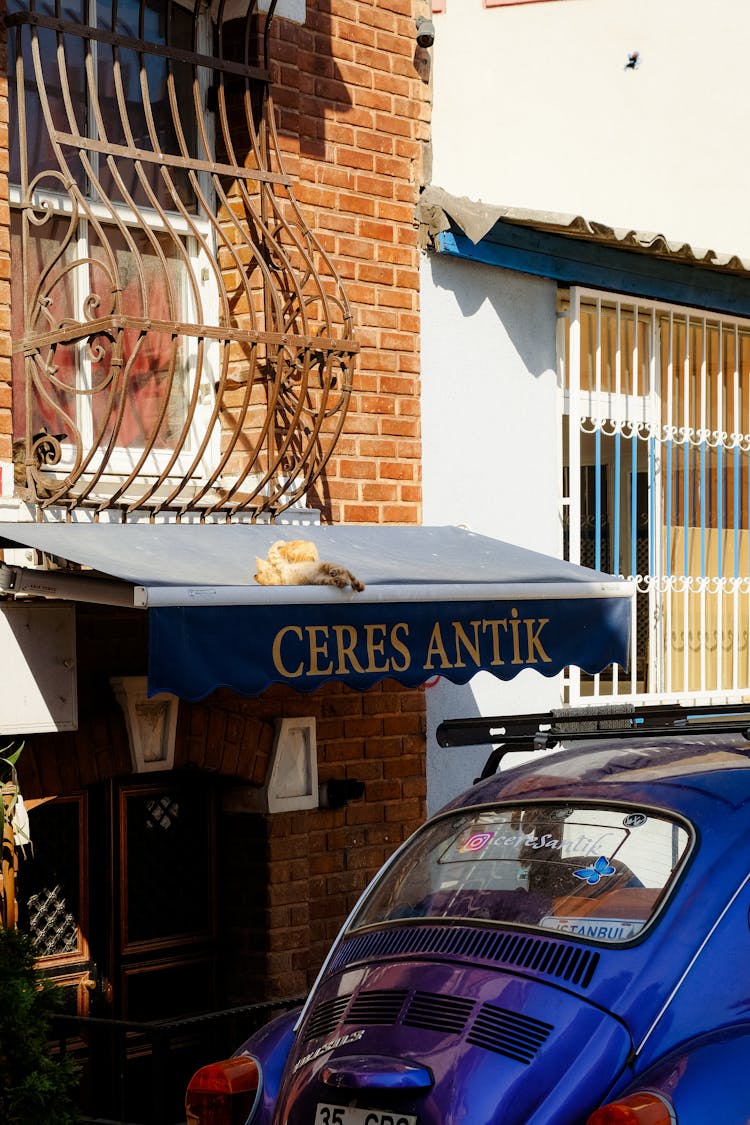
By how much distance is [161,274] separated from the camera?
279 inches

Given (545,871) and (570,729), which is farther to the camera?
(570,729)

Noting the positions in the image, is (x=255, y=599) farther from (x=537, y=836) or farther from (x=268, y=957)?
(x=268, y=957)

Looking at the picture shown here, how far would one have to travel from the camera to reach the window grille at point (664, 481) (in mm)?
8602

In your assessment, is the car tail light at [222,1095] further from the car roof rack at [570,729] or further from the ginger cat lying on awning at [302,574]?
the ginger cat lying on awning at [302,574]

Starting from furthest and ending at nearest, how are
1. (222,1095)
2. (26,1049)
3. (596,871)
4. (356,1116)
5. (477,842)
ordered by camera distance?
(26,1049), (477,842), (222,1095), (596,871), (356,1116)

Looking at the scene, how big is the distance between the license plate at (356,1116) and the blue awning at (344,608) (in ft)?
5.04

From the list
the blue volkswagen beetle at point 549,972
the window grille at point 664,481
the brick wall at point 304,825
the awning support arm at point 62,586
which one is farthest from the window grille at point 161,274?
the blue volkswagen beetle at point 549,972

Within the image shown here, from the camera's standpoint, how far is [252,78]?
705cm

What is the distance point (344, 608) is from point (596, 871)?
5.31ft

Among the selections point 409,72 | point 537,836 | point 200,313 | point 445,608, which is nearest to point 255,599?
point 445,608

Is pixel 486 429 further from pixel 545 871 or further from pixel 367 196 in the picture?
pixel 545 871

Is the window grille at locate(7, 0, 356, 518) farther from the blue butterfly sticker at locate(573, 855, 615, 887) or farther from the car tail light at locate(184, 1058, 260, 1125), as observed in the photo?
the blue butterfly sticker at locate(573, 855, 615, 887)

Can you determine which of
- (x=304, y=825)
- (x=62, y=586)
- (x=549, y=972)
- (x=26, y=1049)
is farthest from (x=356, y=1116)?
(x=304, y=825)

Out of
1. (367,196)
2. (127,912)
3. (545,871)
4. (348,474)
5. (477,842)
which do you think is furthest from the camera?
(367,196)
